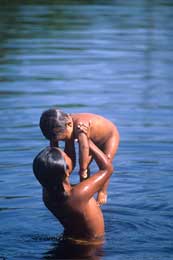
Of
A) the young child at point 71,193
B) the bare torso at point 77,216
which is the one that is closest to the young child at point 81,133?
the young child at point 71,193

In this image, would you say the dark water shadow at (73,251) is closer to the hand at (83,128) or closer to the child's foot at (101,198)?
the child's foot at (101,198)

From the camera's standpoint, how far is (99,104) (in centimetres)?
1769

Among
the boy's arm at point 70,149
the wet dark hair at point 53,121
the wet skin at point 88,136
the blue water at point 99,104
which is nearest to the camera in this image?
the wet dark hair at point 53,121

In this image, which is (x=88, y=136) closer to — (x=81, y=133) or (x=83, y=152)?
(x=81, y=133)

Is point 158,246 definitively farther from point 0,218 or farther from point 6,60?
point 6,60

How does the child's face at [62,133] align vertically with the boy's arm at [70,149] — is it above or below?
above

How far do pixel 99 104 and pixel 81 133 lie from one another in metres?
7.31

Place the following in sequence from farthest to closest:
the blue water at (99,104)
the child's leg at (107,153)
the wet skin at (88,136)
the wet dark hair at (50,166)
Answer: the child's leg at (107,153)
the blue water at (99,104)
the wet skin at (88,136)
the wet dark hair at (50,166)

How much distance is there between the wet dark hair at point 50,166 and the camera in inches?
383

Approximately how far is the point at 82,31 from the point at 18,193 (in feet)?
53.0

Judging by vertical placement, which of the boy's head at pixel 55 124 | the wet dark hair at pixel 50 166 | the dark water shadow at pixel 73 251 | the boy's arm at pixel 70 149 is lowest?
the dark water shadow at pixel 73 251

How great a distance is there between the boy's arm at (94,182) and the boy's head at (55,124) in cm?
33

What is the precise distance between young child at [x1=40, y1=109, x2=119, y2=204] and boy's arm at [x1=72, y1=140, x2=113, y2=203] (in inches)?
5.4

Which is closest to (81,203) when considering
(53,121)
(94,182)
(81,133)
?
(94,182)
